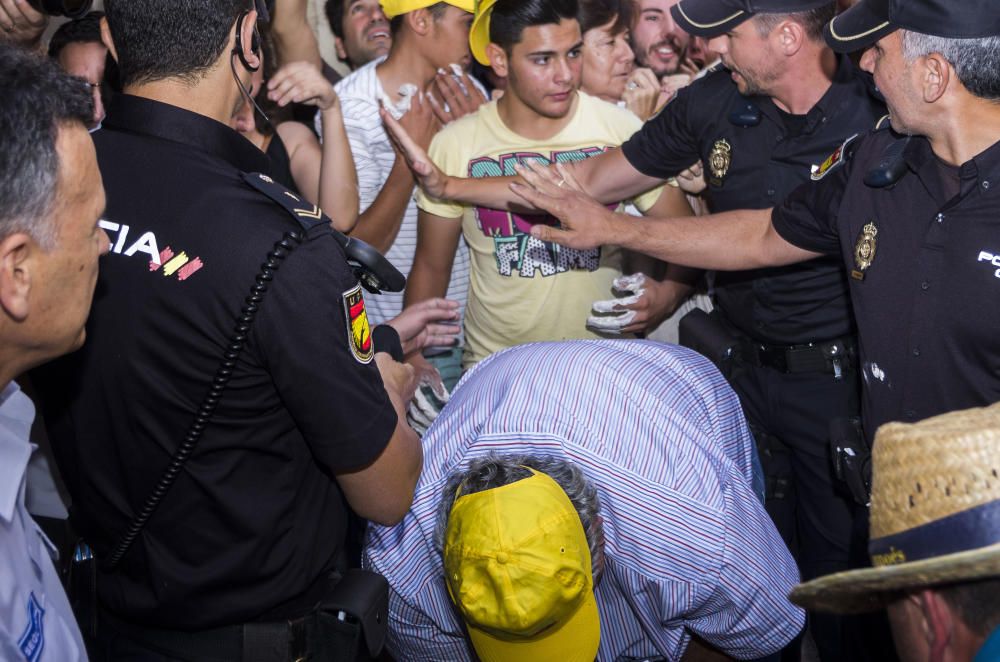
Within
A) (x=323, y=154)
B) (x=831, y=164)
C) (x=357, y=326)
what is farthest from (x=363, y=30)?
(x=357, y=326)

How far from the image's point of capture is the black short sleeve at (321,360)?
1775mm

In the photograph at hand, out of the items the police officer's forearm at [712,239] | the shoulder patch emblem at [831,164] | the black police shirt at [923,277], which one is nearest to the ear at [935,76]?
the black police shirt at [923,277]

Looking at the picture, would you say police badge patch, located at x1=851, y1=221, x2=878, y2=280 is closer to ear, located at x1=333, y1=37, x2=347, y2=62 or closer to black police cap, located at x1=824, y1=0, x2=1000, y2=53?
black police cap, located at x1=824, y1=0, x2=1000, y2=53

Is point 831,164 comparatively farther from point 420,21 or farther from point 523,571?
point 420,21

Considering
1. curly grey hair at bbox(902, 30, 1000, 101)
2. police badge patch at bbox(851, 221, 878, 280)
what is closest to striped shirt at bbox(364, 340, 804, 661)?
police badge patch at bbox(851, 221, 878, 280)

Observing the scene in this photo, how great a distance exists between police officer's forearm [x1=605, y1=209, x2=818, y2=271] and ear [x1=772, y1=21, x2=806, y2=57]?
541 millimetres

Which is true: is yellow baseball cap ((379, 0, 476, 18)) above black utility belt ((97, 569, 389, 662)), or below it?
above

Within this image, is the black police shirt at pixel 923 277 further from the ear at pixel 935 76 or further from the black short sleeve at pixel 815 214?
the ear at pixel 935 76

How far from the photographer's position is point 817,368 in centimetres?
340

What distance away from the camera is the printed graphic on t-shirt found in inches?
146

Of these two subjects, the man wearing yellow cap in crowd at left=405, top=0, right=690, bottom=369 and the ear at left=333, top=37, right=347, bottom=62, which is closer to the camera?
the man wearing yellow cap in crowd at left=405, top=0, right=690, bottom=369

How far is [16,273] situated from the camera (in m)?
1.41

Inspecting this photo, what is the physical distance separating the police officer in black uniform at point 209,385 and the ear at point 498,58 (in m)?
1.89

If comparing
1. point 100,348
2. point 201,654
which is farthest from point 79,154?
point 201,654
